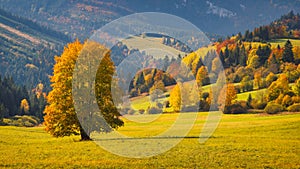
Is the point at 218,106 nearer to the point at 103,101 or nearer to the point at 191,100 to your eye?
the point at 191,100

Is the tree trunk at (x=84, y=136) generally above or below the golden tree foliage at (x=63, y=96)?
below

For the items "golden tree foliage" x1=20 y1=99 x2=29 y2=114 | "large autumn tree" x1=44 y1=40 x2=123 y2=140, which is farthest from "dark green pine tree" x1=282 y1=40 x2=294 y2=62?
"large autumn tree" x1=44 y1=40 x2=123 y2=140

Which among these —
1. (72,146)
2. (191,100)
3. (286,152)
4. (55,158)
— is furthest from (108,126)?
(191,100)

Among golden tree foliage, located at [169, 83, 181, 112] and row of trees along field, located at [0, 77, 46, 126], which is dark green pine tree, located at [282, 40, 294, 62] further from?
row of trees along field, located at [0, 77, 46, 126]

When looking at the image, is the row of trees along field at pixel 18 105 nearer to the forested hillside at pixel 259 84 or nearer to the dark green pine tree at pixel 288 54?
the forested hillside at pixel 259 84

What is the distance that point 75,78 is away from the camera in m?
46.0

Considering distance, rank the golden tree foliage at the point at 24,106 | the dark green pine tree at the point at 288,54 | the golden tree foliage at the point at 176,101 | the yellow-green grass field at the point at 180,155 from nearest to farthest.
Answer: the yellow-green grass field at the point at 180,155 < the golden tree foliage at the point at 176,101 < the golden tree foliage at the point at 24,106 < the dark green pine tree at the point at 288,54

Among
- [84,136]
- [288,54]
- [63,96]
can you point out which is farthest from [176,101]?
[288,54]

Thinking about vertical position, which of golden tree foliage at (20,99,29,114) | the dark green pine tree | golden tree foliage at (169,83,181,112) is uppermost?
the dark green pine tree

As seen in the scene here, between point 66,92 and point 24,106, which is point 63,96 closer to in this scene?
point 66,92

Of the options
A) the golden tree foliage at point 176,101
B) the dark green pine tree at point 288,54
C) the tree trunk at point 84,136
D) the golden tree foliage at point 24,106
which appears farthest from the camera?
the dark green pine tree at point 288,54

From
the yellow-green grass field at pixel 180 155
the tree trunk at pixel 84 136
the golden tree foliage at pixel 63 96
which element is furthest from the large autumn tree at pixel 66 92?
the yellow-green grass field at pixel 180 155

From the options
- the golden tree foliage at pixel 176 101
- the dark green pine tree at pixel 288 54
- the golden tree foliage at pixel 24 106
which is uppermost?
the dark green pine tree at pixel 288 54

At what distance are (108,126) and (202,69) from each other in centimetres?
14268
